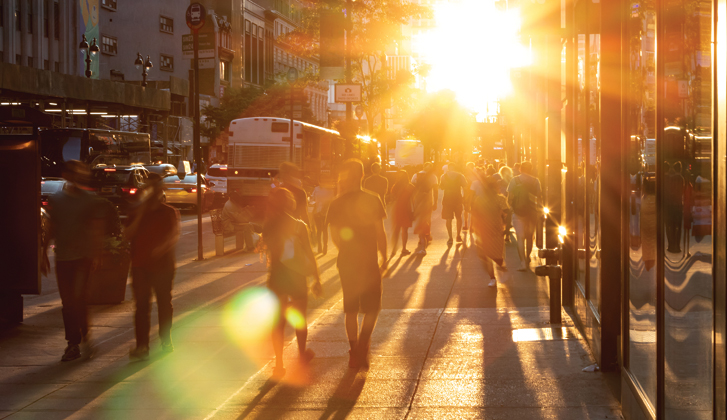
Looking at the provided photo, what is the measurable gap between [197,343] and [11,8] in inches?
1770

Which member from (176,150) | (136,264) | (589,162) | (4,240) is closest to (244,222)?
(4,240)

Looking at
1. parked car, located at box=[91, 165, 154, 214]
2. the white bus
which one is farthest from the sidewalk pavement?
the white bus

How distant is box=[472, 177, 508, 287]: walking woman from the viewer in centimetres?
1246

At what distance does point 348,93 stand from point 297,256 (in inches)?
771

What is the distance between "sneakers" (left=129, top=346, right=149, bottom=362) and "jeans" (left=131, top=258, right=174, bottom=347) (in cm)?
4

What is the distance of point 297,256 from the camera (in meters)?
7.50

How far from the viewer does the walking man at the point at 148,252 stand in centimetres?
819

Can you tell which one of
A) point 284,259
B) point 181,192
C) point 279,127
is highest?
point 279,127

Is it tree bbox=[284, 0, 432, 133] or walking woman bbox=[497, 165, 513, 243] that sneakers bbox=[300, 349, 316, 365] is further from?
tree bbox=[284, 0, 432, 133]

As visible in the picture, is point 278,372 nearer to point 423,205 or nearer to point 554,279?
point 554,279

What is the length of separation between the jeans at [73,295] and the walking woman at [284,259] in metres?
2.10

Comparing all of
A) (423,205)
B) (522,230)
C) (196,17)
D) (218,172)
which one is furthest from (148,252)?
(218,172)

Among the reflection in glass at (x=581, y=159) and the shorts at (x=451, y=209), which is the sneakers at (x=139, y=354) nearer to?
the reflection in glass at (x=581, y=159)

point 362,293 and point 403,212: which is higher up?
point 403,212
